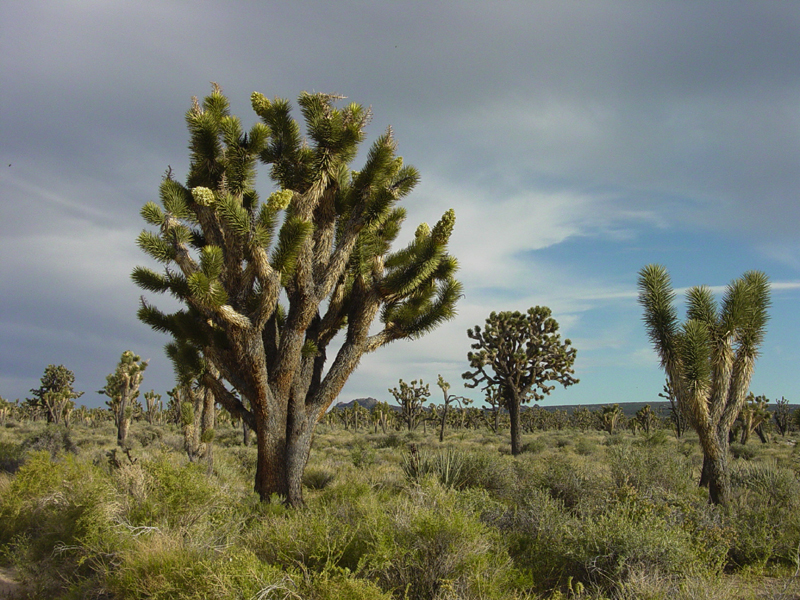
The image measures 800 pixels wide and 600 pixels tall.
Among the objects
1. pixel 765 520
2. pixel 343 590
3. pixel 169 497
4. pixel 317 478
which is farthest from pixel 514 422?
pixel 343 590

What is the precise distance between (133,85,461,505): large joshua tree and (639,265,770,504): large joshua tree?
4835mm

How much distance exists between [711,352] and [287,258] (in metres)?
8.92

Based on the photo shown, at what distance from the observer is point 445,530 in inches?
192

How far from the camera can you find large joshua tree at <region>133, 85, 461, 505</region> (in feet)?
28.7

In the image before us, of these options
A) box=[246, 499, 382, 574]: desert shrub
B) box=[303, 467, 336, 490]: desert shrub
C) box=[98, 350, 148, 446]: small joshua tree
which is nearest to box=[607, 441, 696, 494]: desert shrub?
box=[246, 499, 382, 574]: desert shrub

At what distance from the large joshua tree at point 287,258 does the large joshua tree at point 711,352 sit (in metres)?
4.84

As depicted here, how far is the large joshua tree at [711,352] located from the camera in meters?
Answer: 10.2

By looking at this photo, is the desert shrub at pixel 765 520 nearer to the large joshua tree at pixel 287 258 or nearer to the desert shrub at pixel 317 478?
the large joshua tree at pixel 287 258

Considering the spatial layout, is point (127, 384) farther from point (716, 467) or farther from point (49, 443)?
point (716, 467)

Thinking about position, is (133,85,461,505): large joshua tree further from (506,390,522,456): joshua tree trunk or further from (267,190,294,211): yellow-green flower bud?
(506,390,522,456): joshua tree trunk

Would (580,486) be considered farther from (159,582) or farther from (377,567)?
(159,582)

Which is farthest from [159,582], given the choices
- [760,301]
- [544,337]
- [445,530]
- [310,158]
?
[544,337]

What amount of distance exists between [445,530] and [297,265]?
214 inches

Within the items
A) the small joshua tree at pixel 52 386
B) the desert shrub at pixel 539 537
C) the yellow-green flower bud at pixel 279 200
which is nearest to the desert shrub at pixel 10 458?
the yellow-green flower bud at pixel 279 200
